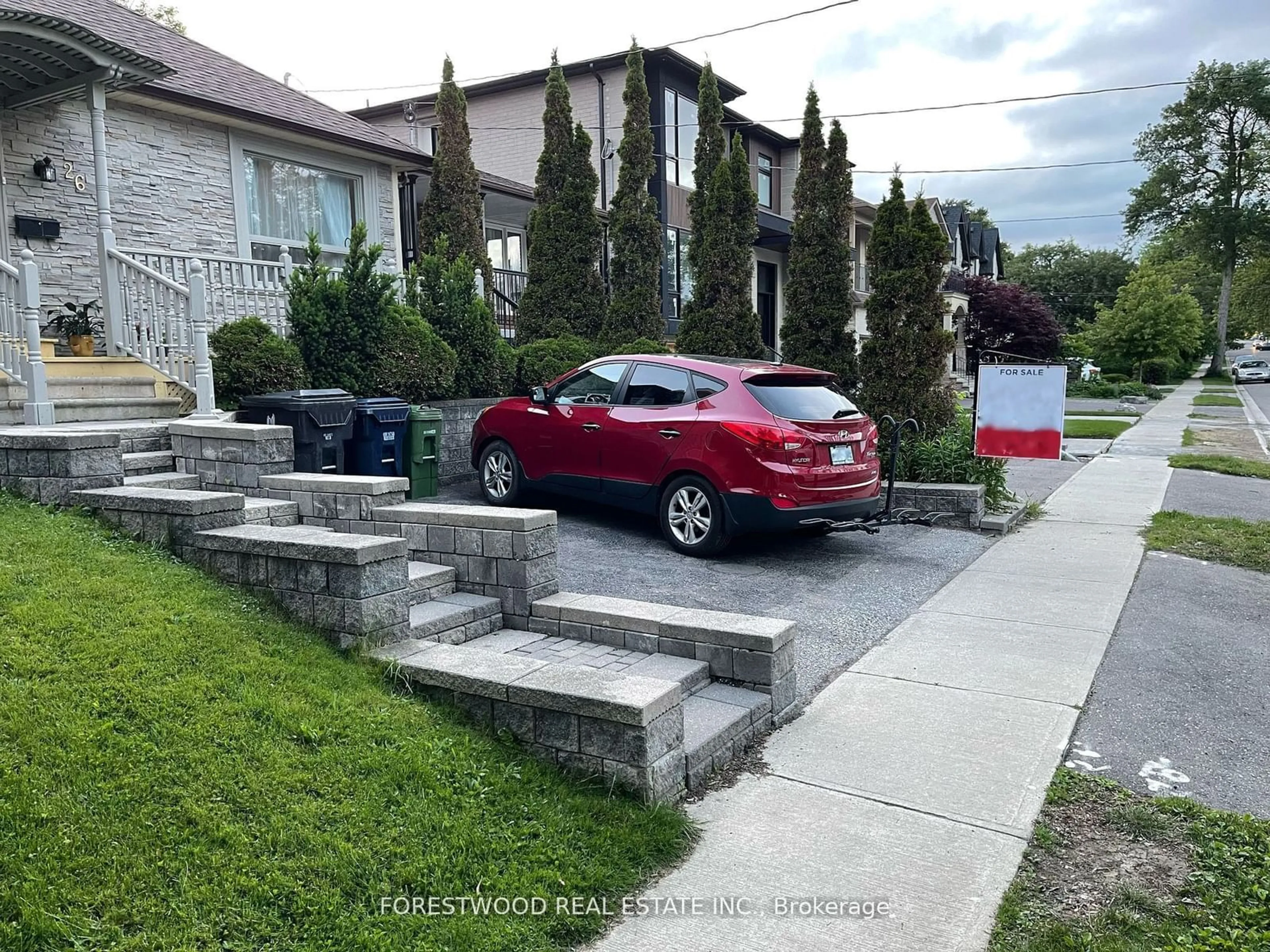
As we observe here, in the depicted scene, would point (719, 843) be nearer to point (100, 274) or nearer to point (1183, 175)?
point (100, 274)

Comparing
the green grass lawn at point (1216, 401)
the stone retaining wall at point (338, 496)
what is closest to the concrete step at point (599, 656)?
the stone retaining wall at point (338, 496)

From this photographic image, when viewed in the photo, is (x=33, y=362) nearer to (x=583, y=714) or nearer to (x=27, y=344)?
(x=27, y=344)

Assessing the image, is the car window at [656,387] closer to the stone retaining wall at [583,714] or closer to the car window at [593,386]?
the car window at [593,386]

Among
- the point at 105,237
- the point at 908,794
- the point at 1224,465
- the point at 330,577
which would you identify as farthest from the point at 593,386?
the point at 1224,465

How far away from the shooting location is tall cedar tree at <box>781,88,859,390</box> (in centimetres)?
1348

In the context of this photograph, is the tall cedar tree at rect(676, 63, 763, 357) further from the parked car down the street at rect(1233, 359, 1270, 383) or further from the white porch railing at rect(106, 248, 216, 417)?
the parked car down the street at rect(1233, 359, 1270, 383)

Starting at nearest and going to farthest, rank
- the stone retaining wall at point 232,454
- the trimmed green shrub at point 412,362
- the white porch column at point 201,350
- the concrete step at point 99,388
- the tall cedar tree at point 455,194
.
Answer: the stone retaining wall at point 232,454
the white porch column at point 201,350
the concrete step at point 99,388
the trimmed green shrub at point 412,362
the tall cedar tree at point 455,194

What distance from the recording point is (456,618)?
15.9 ft

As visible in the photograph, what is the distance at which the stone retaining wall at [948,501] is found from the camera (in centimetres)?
969

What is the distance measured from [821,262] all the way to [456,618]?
34.8 feet

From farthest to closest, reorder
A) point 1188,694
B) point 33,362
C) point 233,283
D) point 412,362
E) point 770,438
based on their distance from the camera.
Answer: point 412,362 → point 233,283 → point 770,438 → point 33,362 → point 1188,694

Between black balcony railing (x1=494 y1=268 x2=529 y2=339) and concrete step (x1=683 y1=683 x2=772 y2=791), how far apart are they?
13.6 meters

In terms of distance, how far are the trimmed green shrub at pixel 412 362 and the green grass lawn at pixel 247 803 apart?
20.1ft

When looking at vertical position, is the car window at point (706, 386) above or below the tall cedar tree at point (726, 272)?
below
